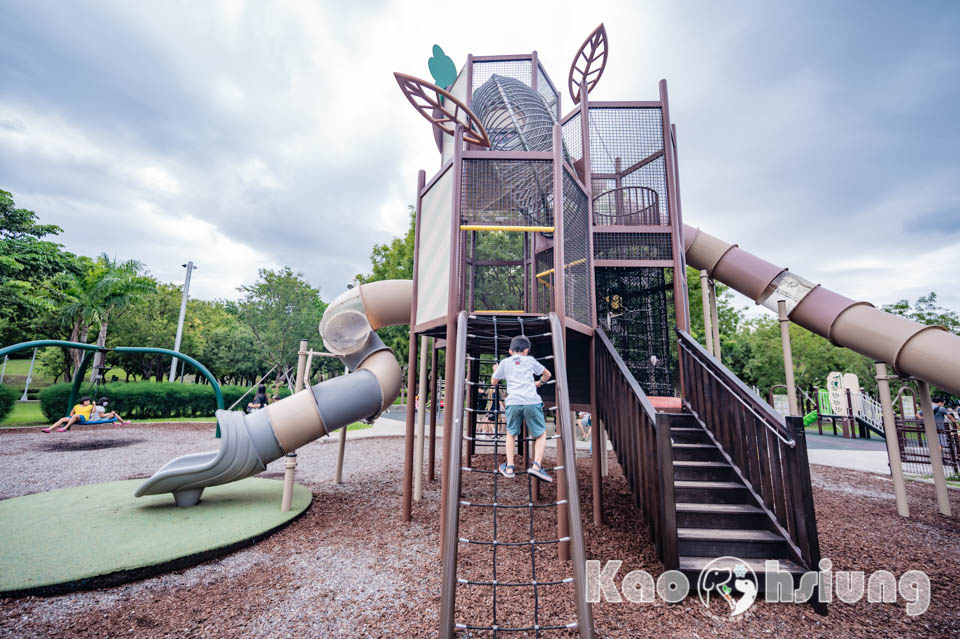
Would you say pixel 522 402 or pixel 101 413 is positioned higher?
pixel 522 402

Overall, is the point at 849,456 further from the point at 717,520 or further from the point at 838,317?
the point at 717,520

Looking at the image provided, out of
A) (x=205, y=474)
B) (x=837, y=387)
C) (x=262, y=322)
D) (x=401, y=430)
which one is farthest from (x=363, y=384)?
(x=262, y=322)

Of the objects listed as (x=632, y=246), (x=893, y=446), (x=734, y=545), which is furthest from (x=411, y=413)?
(x=893, y=446)

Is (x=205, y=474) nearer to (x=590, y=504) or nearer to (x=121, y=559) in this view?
Answer: (x=121, y=559)

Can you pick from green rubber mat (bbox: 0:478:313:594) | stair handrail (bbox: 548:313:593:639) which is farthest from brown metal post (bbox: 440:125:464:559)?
green rubber mat (bbox: 0:478:313:594)

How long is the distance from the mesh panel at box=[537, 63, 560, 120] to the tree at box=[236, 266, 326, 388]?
24522 millimetres

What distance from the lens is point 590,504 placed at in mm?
6352

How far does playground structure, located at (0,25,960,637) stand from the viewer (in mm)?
3672

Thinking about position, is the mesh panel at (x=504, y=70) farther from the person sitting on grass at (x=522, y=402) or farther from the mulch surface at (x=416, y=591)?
the mulch surface at (x=416, y=591)

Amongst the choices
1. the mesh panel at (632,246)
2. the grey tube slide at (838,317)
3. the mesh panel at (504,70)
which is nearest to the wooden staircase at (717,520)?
the mesh panel at (632,246)

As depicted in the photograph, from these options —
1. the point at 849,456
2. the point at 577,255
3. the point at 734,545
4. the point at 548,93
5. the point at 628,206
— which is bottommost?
the point at 849,456

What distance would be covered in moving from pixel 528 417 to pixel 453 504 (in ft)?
4.50

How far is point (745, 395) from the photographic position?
14.0 feet

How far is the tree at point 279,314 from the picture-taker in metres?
27.3
